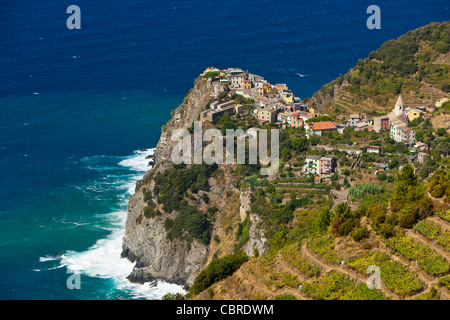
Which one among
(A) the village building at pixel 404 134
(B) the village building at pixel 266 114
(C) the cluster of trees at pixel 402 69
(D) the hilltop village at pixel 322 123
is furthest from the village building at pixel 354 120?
(B) the village building at pixel 266 114

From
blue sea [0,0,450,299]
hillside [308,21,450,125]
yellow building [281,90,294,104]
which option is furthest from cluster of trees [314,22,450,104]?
blue sea [0,0,450,299]

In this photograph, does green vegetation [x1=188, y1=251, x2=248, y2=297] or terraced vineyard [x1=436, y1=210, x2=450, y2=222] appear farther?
green vegetation [x1=188, y1=251, x2=248, y2=297]

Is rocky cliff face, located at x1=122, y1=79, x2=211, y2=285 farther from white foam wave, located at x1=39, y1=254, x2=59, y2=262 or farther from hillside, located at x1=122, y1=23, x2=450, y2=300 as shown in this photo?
white foam wave, located at x1=39, y1=254, x2=59, y2=262

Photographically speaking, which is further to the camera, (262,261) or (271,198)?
(271,198)

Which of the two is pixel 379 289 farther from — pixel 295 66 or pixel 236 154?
pixel 295 66
